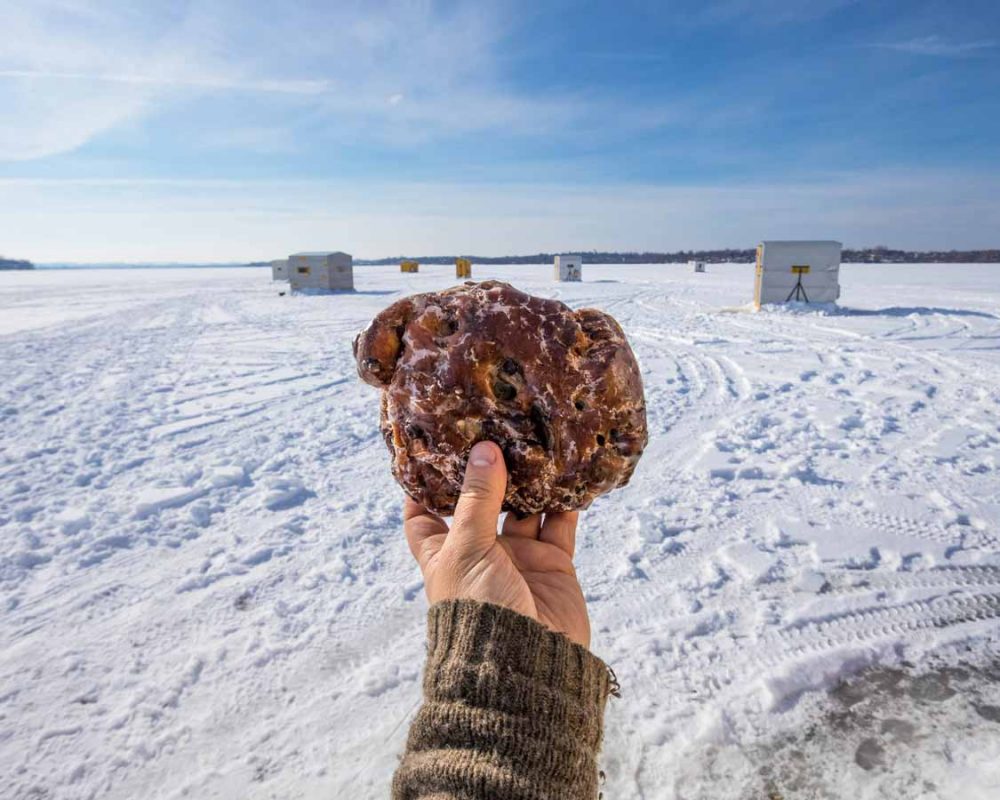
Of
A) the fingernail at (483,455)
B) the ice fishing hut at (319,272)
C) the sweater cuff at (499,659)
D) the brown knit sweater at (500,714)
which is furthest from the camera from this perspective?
the ice fishing hut at (319,272)

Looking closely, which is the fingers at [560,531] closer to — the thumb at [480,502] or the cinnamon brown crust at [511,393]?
the cinnamon brown crust at [511,393]

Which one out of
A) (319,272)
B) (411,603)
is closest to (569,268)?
(319,272)

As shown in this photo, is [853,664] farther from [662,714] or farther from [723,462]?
[723,462]

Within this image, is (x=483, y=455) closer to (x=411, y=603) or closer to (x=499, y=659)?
(x=499, y=659)

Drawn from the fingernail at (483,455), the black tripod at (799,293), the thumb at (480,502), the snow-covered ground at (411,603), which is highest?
the fingernail at (483,455)

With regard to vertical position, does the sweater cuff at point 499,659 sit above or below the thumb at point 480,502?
below

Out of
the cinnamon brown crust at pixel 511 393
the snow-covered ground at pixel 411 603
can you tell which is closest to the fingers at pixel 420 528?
the cinnamon brown crust at pixel 511 393

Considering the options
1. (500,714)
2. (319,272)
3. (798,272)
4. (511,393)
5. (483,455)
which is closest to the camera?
(500,714)
